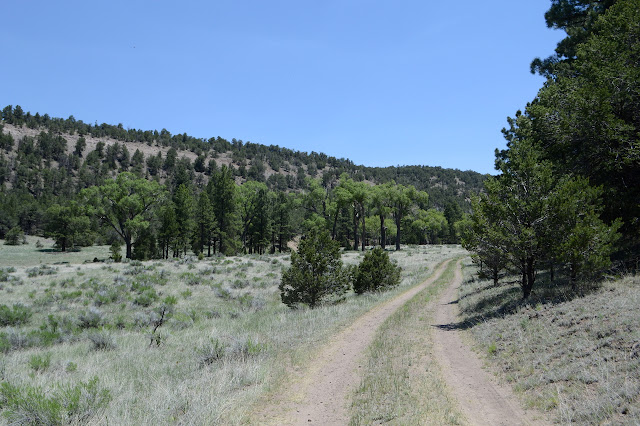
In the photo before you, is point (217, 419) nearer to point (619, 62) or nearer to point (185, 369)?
point (185, 369)

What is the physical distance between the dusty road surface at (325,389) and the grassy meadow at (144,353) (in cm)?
38

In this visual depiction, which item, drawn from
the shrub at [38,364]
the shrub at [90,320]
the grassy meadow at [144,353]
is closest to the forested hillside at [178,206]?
the grassy meadow at [144,353]

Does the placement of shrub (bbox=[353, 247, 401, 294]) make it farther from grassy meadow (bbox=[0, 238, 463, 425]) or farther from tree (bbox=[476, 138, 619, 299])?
tree (bbox=[476, 138, 619, 299])

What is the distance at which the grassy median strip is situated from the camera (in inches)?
224

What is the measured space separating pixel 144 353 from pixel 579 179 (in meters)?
15.1

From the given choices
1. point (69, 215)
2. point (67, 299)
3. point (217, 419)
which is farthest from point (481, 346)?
point (69, 215)

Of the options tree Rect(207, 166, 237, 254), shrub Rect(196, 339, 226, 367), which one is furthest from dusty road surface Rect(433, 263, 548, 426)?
tree Rect(207, 166, 237, 254)

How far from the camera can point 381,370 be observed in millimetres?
7836

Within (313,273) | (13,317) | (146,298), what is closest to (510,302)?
(313,273)

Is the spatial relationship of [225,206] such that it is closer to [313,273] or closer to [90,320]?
[90,320]

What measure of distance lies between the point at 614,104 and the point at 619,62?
153cm

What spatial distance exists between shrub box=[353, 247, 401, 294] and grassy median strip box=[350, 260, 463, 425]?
11.4 meters

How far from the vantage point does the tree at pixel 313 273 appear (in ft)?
60.0

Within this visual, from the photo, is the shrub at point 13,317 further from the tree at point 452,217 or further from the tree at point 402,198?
the tree at point 452,217
